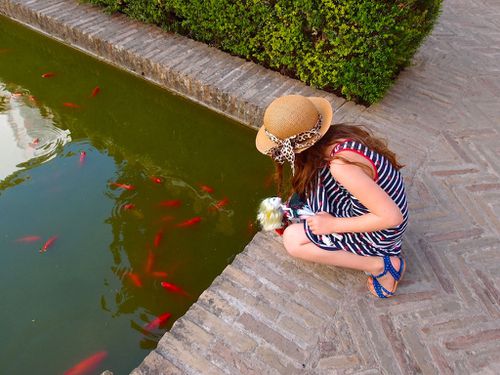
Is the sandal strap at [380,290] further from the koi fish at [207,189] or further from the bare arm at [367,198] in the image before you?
the koi fish at [207,189]

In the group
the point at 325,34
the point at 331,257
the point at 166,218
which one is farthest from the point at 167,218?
the point at 325,34

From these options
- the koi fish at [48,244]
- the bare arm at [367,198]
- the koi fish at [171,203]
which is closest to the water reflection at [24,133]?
the koi fish at [48,244]

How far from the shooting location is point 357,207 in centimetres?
230

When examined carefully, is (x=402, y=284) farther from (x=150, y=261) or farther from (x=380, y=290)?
(x=150, y=261)

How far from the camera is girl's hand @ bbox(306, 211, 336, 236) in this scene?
2312 millimetres

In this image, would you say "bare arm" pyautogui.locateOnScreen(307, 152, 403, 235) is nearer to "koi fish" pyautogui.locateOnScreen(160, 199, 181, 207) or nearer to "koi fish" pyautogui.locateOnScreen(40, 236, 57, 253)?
"koi fish" pyautogui.locateOnScreen(160, 199, 181, 207)

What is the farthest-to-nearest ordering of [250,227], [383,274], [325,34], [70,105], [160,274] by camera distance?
[70,105]
[325,34]
[250,227]
[160,274]
[383,274]

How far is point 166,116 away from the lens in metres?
4.38

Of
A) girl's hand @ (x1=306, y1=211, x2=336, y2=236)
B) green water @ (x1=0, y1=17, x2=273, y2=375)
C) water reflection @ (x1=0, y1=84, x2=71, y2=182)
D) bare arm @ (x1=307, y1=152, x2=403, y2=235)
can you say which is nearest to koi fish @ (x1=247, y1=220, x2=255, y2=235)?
green water @ (x1=0, y1=17, x2=273, y2=375)

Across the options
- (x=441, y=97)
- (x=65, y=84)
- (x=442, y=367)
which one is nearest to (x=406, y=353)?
(x=442, y=367)

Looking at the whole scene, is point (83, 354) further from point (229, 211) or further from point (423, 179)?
point (423, 179)

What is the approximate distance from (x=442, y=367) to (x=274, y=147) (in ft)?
4.61

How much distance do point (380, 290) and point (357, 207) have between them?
0.56 meters

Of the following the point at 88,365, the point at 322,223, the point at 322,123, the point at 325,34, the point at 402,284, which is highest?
the point at 322,123
